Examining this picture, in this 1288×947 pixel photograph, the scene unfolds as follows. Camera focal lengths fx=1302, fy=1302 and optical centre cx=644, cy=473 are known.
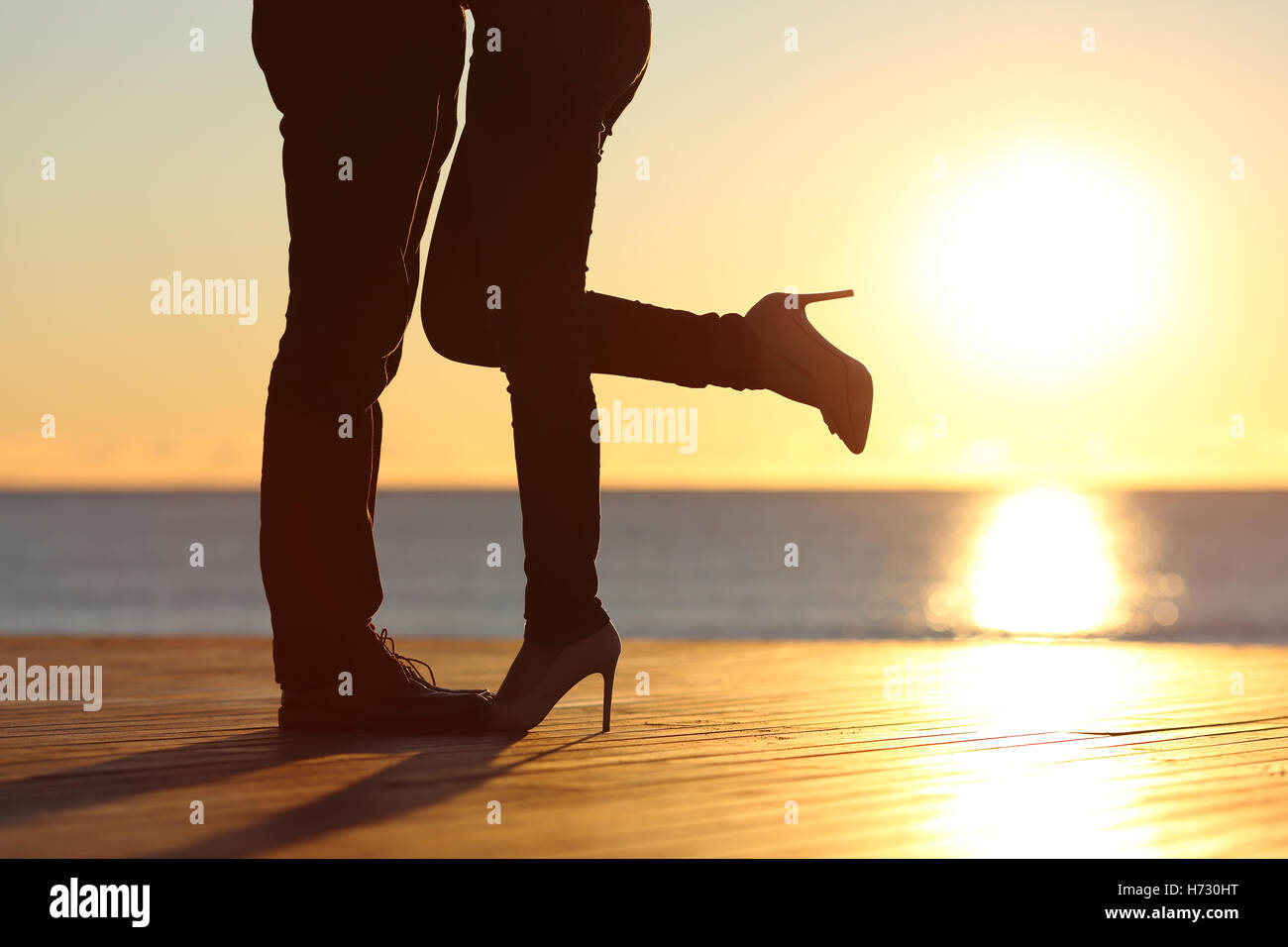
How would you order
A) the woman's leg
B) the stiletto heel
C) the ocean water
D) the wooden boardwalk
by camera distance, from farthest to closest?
the ocean water < the stiletto heel < the woman's leg < the wooden boardwalk

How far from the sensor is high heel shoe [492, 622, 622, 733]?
2174mm

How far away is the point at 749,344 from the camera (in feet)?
7.44

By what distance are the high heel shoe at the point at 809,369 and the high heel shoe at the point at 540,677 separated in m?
0.54

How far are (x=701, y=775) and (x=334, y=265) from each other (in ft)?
3.41

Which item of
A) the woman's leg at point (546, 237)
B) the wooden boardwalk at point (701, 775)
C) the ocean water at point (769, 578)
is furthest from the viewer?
the ocean water at point (769, 578)

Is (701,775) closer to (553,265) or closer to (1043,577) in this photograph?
(553,265)

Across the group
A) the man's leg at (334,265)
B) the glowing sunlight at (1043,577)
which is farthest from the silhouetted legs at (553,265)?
the glowing sunlight at (1043,577)

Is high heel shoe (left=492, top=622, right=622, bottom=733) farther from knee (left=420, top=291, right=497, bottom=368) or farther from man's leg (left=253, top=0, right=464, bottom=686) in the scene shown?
knee (left=420, top=291, right=497, bottom=368)

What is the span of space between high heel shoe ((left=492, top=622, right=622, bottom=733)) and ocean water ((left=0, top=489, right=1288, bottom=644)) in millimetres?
1124

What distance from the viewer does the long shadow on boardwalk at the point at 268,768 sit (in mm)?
1402

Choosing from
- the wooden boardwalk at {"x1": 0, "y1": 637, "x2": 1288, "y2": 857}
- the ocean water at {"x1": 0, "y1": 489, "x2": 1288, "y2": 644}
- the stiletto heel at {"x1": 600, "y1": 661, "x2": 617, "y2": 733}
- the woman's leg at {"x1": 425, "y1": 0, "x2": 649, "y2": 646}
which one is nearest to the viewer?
the wooden boardwalk at {"x1": 0, "y1": 637, "x2": 1288, "y2": 857}

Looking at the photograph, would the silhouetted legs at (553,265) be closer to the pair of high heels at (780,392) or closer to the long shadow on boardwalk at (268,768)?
the pair of high heels at (780,392)

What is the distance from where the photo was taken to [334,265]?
2.17 m

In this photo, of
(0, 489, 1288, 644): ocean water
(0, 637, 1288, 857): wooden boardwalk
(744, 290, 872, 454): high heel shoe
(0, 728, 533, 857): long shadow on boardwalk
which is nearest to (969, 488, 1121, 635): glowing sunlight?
(0, 489, 1288, 644): ocean water
